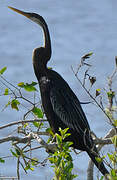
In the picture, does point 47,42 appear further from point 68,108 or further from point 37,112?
point 37,112

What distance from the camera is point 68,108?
14.5 ft

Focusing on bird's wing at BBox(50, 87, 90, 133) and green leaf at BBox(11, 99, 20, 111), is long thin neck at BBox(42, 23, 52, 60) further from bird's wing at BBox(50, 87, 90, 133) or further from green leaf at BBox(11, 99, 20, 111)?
green leaf at BBox(11, 99, 20, 111)

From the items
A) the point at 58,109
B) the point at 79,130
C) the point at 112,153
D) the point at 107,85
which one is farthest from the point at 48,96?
the point at 112,153

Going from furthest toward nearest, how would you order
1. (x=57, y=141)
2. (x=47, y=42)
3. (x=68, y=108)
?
(x=47, y=42) → (x=68, y=108) → (x=57, y=141)

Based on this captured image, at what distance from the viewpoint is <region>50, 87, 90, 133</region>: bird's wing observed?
432 cm

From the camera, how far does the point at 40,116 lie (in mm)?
4145

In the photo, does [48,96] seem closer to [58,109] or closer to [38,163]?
[58,109]

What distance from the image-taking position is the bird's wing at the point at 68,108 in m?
4.32

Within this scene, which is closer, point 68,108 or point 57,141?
point 57,141

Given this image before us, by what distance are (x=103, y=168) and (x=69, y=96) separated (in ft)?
2.99

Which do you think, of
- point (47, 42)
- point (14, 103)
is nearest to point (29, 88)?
point (14, 103)

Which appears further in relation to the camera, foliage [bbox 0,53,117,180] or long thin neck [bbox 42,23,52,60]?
long thin neck [bbox 42,23,52,60]

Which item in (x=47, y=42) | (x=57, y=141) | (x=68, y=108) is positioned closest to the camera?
(x=57, y=141)

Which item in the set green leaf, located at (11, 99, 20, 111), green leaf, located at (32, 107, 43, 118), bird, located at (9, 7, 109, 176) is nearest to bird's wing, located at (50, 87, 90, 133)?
bird, located at (9, 7, 109, 176)
